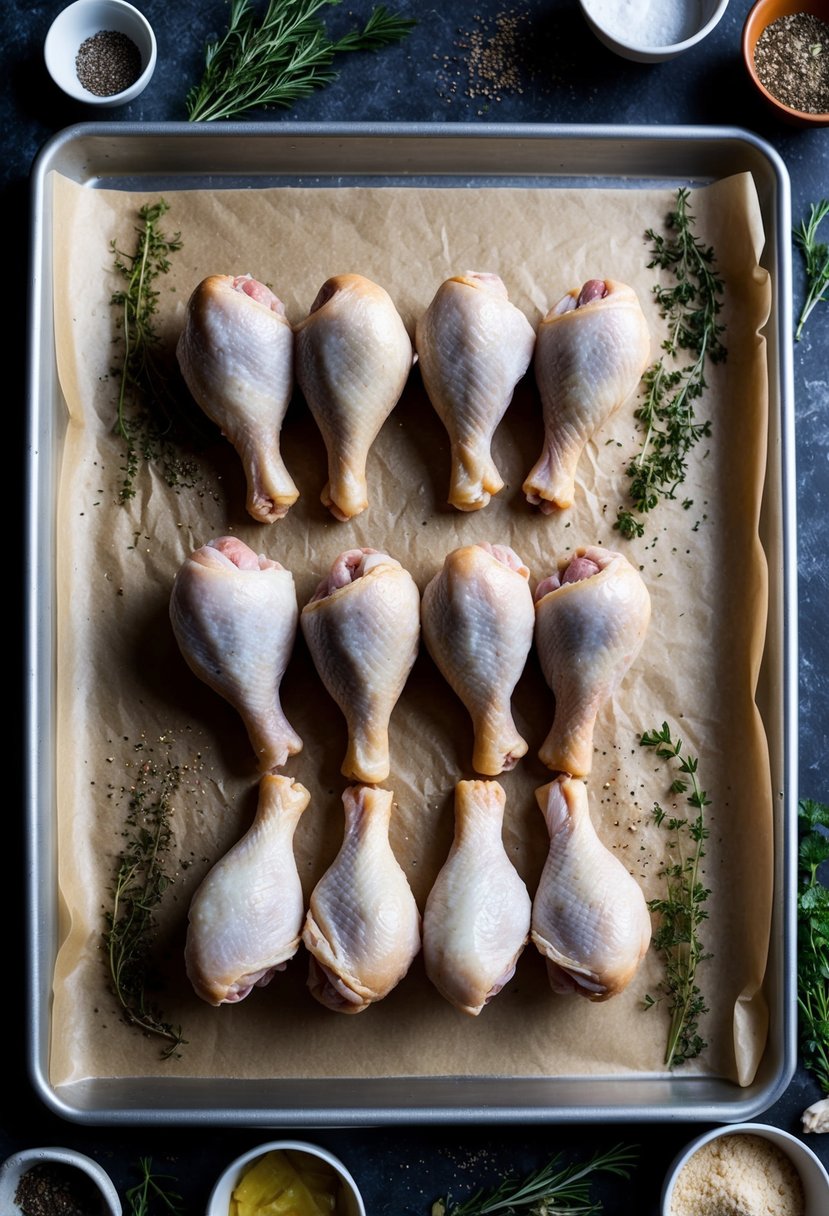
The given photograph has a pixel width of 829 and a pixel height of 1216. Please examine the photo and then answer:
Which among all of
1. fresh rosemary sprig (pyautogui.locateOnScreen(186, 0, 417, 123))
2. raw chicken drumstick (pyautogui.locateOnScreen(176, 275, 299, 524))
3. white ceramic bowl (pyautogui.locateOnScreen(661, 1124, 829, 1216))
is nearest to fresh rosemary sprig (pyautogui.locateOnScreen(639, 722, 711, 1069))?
white ceramic bowl (pyautogui.locateOnScreen(661, 1124, 829, 1216))

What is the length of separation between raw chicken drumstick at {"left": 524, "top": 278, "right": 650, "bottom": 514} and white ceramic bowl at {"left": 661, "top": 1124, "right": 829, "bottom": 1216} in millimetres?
1195

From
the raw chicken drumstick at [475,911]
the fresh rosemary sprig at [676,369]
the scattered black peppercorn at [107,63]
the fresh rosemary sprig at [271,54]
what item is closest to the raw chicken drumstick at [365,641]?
the raw chicken drumstick at [475,911]

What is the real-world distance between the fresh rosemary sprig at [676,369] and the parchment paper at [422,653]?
26 mm

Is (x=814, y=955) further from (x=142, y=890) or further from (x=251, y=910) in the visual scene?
(x=142, y=890)

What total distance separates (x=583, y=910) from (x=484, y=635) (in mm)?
522

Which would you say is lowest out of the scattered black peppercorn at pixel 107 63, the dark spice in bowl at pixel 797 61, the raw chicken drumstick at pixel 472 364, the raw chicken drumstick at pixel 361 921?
the raw chicken drumstick at pixel 361 921

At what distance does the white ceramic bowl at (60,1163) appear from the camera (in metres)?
2.08

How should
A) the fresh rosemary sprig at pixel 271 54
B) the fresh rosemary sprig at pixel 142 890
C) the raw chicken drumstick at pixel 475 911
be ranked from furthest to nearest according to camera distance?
the fresh rosemary sprig at pixel 271 54
the fresh rosemary sprig at pixel 142 890
the raw chicken drumstick at pixel 475 911

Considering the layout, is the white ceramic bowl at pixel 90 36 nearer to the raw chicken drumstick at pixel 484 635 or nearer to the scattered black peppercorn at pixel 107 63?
the scattered black peppercorn at pixel 107 63

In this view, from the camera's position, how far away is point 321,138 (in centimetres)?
218

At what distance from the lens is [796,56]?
7.33 ft

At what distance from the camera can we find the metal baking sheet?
2066mm

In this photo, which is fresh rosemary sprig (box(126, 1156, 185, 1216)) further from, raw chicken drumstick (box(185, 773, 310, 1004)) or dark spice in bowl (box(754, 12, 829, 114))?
dark spice in bowl (box(754, 12, 829, 114))

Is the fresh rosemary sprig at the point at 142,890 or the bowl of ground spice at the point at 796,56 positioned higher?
the bowl of ground spice at the point at 796,56
